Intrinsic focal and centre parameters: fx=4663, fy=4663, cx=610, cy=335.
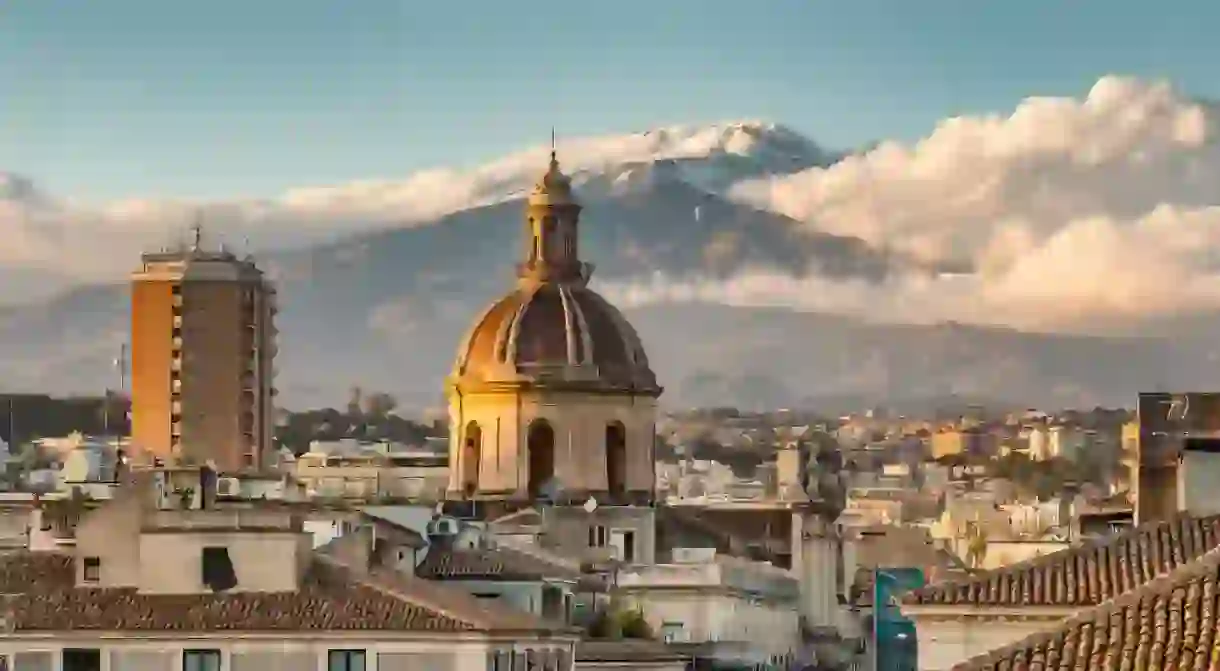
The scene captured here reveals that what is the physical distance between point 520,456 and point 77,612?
248 feet

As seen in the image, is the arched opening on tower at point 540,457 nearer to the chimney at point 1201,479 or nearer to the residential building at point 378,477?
the residential building at point 378,477

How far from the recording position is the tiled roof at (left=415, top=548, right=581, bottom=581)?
85.2 meters

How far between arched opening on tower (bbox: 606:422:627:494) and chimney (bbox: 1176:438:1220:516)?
9009cm

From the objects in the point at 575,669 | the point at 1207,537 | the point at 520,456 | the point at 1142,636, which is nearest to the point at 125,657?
the point at 575,669

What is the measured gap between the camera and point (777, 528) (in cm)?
14988

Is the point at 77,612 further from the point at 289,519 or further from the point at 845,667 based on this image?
the point at 845,667

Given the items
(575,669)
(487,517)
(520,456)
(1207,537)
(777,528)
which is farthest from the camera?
(777,528)

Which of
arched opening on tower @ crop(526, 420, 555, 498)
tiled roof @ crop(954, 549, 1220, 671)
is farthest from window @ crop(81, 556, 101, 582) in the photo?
arched opening on tower @ crop(526, 420, 555, 498)

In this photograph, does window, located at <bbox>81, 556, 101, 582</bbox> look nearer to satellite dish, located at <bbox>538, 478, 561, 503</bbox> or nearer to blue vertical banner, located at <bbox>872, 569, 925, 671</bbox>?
blue vertical banner, located at <bbox>872, 569, 925, 671</bbox>

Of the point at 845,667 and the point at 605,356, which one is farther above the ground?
the point at 605,356

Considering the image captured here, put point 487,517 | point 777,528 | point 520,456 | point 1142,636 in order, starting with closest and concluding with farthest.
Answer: point 1142,636 → point 487,517 → point 520,456 → point 777,528

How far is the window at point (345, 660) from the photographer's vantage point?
6356cm

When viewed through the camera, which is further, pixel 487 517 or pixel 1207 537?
pixel 487 517

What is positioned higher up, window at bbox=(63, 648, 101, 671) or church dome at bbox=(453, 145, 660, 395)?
church dome at bbox=(453, 145, 660, 395)
